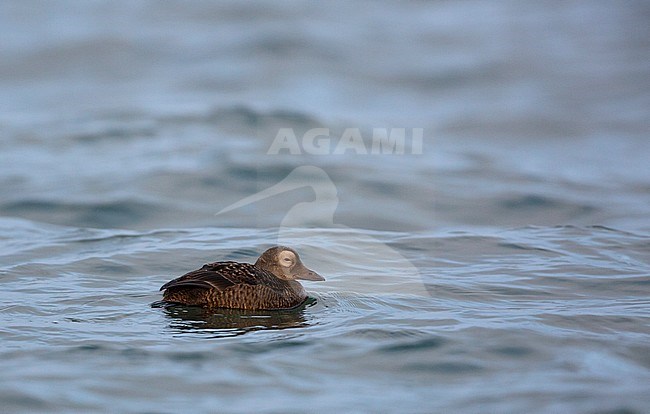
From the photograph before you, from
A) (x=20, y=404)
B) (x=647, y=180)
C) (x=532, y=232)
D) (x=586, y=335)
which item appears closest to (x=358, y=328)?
(x=586, y=335)

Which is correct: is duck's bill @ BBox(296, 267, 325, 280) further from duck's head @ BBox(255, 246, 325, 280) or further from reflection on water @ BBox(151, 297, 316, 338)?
reflection on water @ BBox(151, 297, 316, 338)

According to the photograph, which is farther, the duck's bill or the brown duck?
the duck's bill

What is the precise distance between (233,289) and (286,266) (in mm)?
880

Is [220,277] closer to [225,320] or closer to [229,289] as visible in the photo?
[229,289]

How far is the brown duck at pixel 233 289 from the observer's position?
32.4ft

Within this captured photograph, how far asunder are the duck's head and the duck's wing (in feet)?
1.39

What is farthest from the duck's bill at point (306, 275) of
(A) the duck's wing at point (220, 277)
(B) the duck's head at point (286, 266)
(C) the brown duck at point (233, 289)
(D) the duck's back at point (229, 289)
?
(A) the duck's wing at point (220, 277)

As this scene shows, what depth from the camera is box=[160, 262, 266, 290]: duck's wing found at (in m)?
9.89

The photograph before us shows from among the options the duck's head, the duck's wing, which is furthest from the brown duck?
the duck's head

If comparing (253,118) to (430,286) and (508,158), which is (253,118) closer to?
(508,158)

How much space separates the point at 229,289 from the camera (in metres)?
9.95

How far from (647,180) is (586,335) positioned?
9.73 m

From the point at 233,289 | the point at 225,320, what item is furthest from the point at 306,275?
the point at 225,320

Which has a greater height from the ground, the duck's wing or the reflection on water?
the duck's wing
